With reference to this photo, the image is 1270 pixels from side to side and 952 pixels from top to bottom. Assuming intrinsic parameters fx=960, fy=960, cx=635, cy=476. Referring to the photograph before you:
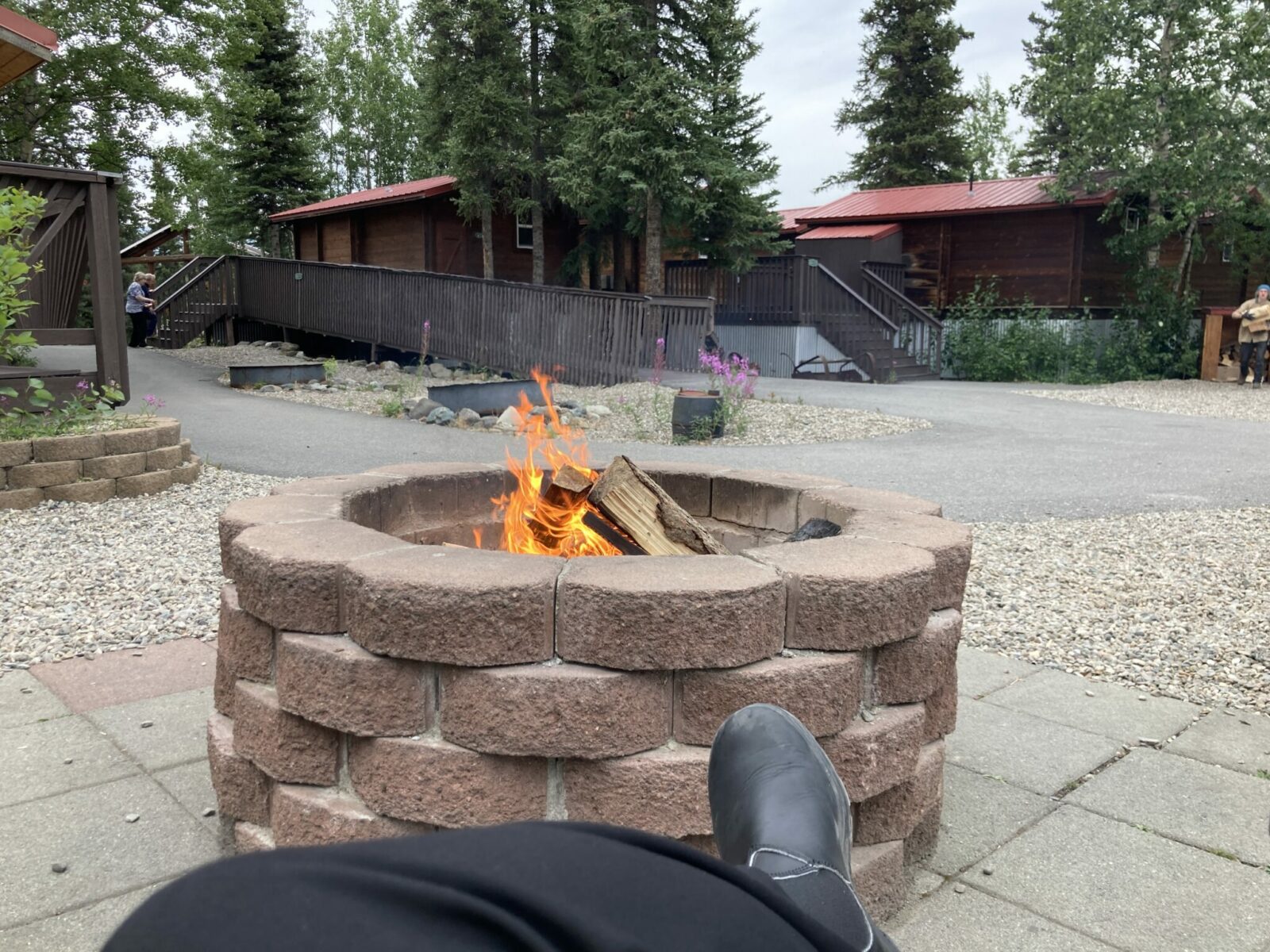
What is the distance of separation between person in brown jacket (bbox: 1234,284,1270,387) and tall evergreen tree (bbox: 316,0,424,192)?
1329 inches

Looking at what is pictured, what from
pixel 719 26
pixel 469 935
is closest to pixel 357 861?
pixel 469 935

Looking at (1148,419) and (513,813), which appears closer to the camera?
(513,813)

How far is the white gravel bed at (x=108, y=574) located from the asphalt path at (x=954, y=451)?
5.59ft

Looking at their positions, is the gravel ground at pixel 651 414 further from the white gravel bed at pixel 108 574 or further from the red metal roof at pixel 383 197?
the red metal roof at pixel 383 197

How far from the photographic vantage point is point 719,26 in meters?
16.0

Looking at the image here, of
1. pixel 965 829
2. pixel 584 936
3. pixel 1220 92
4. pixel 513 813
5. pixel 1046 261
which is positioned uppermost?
pixel 1220 92

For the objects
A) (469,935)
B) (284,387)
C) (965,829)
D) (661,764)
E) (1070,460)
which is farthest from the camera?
(284,387)

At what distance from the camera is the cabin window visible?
22.1 metres

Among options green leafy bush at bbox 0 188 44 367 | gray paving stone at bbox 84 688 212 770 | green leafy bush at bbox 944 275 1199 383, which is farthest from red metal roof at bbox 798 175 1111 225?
gray paving stone at bbox 84 688 212 770

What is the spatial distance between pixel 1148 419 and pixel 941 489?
665cm

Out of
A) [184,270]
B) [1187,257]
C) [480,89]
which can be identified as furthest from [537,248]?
[1187,257]

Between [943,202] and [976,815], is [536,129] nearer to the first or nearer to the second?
[943,202]

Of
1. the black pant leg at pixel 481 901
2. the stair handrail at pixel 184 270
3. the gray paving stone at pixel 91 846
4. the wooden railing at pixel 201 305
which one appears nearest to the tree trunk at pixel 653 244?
the wooden railing at pixel 201 305

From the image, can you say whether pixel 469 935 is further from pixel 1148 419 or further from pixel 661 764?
pixel 1148 419
